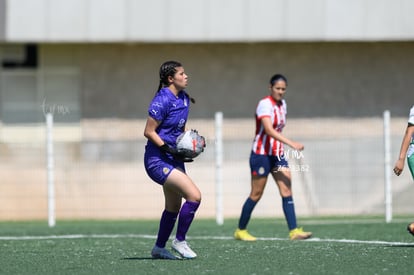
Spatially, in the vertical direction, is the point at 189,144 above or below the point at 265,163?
above

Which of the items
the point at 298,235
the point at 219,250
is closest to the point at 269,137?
the point at 298,235

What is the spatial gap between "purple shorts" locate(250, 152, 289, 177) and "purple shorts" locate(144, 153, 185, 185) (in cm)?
335

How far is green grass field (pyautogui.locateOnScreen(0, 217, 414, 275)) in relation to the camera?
33.2 feet

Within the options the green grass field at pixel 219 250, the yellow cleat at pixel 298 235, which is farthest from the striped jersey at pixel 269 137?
the green grass field at pixel 219 250

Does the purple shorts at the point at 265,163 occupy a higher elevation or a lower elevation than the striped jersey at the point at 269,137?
lower

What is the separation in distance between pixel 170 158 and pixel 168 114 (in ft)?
1.50

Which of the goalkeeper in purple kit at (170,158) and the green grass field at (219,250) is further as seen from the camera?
the goalkeeper in purple kit at (170,158)

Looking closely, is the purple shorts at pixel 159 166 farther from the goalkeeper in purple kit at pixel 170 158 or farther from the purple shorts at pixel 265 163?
the purple shorts at pixel 265 163

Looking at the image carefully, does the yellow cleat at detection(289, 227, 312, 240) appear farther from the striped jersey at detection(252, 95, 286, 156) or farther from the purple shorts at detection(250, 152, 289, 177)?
the striped jersey at detection(252, 95, 286, 156)

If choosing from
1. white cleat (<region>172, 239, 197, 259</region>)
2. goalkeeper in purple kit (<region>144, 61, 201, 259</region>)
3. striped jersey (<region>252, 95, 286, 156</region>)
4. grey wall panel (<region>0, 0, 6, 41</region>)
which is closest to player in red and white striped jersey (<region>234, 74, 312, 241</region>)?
striped jersey (<region>252, 95, 286, 156</region>)

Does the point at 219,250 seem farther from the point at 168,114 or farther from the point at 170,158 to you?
the point at 168,114

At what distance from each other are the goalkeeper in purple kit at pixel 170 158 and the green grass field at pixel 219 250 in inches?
14.0

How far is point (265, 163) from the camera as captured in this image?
1427 cm

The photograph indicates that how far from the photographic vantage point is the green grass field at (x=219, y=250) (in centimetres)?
1012
